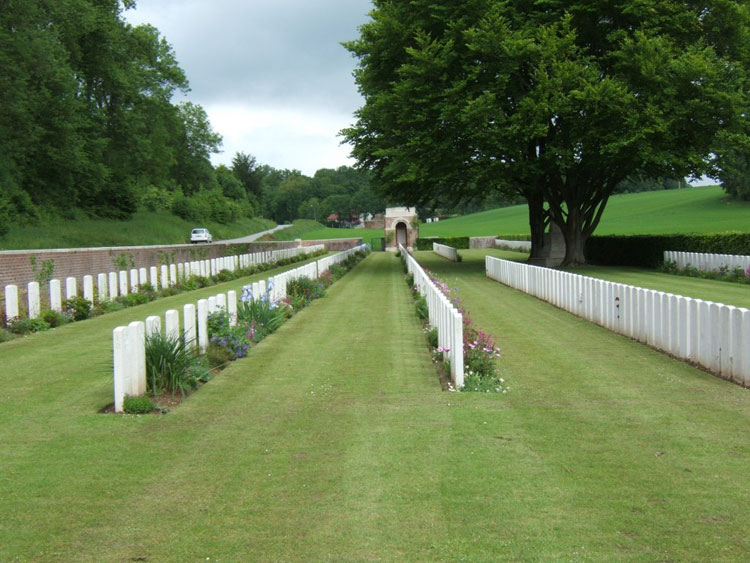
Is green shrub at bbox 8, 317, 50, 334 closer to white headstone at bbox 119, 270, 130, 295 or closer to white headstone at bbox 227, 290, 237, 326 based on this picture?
white headstone at bbox 227, 290, 237, 326

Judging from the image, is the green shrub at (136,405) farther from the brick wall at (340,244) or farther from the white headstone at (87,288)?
the brick wall at (340,244)

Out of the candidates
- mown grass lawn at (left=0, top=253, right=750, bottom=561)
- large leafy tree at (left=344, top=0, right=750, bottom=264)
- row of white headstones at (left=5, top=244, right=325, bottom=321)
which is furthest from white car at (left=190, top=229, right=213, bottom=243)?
mown grass lawn at (left=0, top=253, right=750, bottom=561)

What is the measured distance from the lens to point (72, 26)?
3825 cm

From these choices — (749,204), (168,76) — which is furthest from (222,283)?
(749,204)

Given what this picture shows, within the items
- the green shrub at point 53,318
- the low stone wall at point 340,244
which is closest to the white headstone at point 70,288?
the green shrub at point 53,318

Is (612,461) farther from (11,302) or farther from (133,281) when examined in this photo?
(133,281)

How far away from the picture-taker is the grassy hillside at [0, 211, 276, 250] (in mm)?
31312

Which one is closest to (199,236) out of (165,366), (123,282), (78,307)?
(123,282)

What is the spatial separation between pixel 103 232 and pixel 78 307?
28475mm

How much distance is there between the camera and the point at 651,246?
92.6 ft

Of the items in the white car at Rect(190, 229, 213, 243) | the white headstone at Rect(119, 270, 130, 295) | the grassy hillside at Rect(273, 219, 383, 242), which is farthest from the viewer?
the grassy hillside at Rect(273, 219, 383, 242)

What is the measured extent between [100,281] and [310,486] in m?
12.4

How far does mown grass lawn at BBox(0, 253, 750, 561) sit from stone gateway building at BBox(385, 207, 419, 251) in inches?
2295

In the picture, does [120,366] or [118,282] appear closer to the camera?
[120,366]
